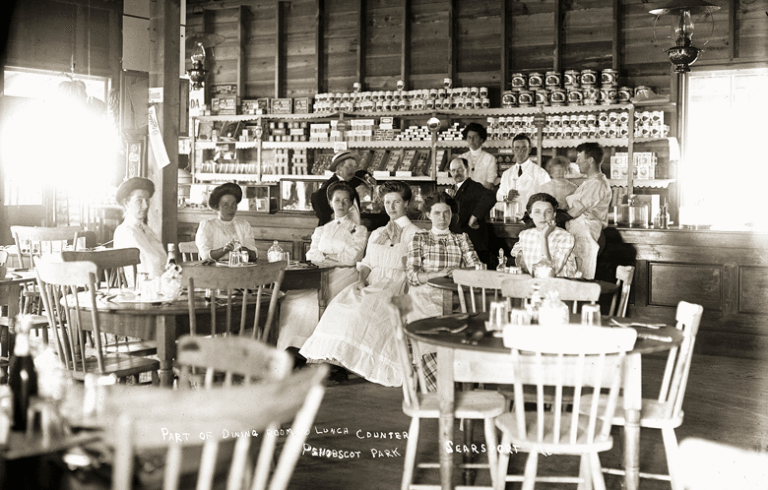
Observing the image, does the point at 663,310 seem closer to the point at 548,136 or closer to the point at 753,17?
the point at 548,136

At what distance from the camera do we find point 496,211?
8508 millimetres

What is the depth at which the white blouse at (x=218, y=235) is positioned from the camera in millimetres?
6016

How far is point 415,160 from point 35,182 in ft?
16.9

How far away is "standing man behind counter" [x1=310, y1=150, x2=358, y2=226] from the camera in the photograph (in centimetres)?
721

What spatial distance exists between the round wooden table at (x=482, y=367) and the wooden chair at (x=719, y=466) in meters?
0.61

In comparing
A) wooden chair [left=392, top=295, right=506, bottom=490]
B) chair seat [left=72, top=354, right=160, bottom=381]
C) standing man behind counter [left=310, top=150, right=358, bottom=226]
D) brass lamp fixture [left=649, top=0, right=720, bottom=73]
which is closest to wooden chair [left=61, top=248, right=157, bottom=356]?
chair seat [left=72, top=354, right=160, bottom=381]

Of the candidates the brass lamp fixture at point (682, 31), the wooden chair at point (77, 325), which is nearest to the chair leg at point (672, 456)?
the wooden chair at point (77, 325)

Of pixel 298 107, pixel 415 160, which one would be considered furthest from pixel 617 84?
pixel 298 107

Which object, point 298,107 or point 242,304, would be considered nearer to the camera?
point 242,304

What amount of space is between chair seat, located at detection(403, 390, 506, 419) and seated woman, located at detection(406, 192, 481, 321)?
1952 mm

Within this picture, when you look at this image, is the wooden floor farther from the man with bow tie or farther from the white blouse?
the man with bow tie

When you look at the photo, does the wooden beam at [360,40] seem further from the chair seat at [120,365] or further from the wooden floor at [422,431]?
the chair seat at [120,365]

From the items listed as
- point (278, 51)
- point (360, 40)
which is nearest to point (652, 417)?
point (360, 40)

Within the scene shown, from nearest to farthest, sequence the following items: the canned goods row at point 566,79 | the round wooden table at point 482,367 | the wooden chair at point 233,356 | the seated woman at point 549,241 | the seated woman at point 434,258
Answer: the wooden chair at point 233,356 → the round wooden table at point 482,367 → the seated woman at point 434,258 → the seated woman at point 549,241 → the canned goods row at point 566,79
